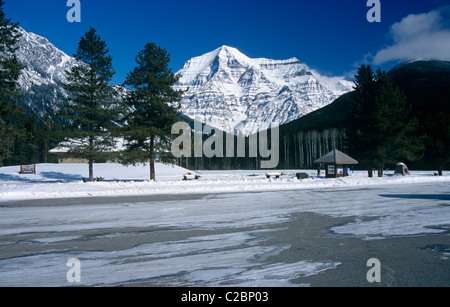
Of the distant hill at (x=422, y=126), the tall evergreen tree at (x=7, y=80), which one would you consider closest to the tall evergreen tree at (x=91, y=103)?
the tall evergreen tree at (x=7, y=80)

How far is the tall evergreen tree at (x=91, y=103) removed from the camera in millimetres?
29500

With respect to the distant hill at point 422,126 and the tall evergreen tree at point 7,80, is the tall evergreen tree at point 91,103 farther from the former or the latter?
the distant hill at point 422,126

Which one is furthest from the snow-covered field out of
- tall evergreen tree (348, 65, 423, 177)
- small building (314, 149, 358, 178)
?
small building (314, 149, 358, 178)

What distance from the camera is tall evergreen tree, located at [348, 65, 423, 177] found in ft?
116

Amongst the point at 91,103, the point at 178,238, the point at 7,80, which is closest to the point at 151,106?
the point at 91,103

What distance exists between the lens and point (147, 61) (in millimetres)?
31062

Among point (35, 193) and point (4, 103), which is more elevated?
point (4, 103)

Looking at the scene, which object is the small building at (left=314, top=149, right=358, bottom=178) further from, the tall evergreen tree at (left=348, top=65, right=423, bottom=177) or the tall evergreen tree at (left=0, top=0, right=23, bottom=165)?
the tall evergreen tree at (left=0, top=0, right=23, bottom=165)

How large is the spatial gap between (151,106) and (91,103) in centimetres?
625

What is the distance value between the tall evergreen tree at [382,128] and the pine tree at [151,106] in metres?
22.7

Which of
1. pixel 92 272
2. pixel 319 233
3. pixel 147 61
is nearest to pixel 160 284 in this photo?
pixel 92 272

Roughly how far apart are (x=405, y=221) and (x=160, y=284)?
852 cm

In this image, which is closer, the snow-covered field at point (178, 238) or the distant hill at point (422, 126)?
the snow-covered field at point (178, 238)
